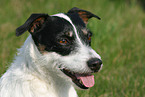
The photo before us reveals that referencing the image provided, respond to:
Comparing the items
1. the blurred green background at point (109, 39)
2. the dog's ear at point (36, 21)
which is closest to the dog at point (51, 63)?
the dog's ear at point (36, 21)

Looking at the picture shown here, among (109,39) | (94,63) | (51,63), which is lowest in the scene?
(109,39)

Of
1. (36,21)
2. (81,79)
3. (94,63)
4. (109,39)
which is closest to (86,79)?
(81,79)

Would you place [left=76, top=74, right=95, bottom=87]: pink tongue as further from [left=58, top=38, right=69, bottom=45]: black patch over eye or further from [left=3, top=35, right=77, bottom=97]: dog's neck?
[left=58, top=38, right=69, bottom=45]: black patch over eye

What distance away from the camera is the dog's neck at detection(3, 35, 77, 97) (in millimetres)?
3387

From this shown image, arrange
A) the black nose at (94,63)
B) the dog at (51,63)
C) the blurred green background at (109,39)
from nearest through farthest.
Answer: the black nose at (94,63) < the dog at (51,63) < the blurred green background at (109,39)

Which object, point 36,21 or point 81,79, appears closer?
point 81,79

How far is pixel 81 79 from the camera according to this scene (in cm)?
344

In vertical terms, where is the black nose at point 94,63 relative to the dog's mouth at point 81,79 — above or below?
above

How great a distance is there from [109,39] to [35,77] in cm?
348

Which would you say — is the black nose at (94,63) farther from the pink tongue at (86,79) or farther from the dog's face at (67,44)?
the pink tongue at (86,79)

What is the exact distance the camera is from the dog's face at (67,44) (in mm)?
3266

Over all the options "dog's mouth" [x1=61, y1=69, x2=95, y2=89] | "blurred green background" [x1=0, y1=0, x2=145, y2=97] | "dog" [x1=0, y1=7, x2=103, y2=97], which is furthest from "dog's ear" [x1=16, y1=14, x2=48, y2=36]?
"blurred green background" [x1=0, y1=0, x2=145, y2=97]

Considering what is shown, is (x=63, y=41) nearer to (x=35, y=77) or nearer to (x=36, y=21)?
(x=36, y=21)

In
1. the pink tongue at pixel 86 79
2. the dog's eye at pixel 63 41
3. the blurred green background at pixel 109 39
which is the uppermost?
the dog's eye at pixel 63 41
